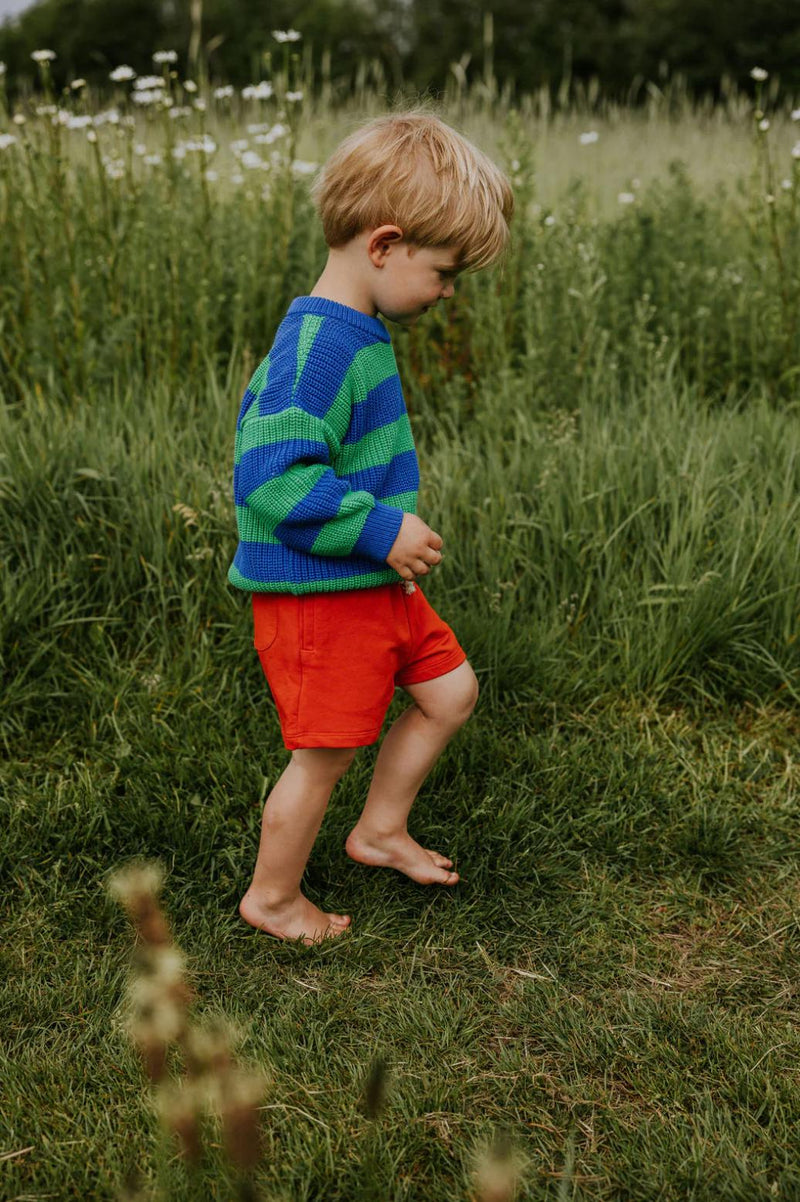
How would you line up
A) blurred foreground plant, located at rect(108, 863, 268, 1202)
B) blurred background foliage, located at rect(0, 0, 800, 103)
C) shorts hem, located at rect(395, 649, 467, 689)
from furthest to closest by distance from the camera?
1. blurred background foliage, located at rect(0, 0, 800, 103)
2. shorts hem, located at rect(395, 649, 467, 689)
3. blurred foreground plant, located at rect(108, 863, 268, 1202)

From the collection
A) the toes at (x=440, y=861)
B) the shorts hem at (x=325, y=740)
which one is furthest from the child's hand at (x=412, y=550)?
the toes at (x=440, y=861)

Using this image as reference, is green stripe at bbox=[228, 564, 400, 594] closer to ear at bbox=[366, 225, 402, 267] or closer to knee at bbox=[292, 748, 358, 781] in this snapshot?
knee at bbox=[292, 748, 358, 781]

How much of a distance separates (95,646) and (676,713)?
1.66 m

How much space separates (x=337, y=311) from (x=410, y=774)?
102cm

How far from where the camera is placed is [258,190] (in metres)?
4.79

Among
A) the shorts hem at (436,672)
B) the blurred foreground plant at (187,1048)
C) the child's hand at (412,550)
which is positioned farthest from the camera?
the shorts hem at (436,672)

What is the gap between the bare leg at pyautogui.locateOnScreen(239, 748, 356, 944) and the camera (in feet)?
7.51

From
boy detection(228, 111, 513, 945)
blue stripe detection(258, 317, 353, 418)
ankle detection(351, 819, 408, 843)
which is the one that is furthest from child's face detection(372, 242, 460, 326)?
ankle detection(351, 819, 408, 843)

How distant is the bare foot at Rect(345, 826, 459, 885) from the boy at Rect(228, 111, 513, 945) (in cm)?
23

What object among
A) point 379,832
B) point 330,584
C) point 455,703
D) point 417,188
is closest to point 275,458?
point 330,584

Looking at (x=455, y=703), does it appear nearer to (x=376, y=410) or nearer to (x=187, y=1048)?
(x=376, y=410)

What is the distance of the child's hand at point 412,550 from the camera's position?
205 centimetres

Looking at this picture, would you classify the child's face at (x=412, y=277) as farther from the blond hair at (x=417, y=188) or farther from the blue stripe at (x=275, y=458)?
the blue stripe at (x=275, y=458)

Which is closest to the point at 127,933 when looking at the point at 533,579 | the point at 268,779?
the point at 268,779
